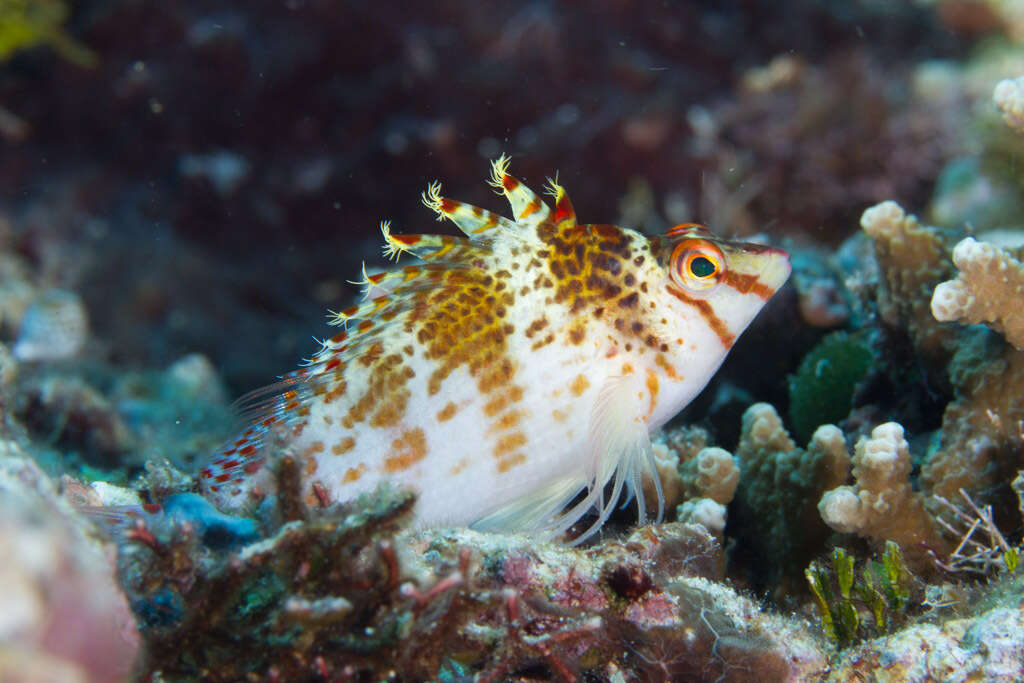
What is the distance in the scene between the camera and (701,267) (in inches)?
120

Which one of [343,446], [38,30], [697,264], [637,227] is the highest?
[38,30]

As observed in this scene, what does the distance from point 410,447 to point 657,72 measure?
205 inches

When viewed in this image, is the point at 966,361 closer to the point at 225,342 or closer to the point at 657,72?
the point at 657,72

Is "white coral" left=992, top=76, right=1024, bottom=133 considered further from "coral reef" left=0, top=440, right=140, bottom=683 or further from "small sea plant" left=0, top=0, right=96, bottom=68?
"small sea plant" left=0, top=0, right=96, bottom=68

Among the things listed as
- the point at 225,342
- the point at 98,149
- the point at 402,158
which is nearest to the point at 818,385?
the point at 402,158

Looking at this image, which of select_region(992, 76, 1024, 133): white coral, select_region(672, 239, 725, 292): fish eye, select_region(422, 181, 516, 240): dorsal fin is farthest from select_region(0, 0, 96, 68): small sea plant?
select_region(992, 76, 1024, 133): white coral

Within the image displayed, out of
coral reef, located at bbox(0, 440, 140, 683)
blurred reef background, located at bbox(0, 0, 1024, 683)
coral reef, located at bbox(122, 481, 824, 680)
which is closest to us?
coral reef, located at bbox(0, 440, 140, 683)

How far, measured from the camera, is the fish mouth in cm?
312

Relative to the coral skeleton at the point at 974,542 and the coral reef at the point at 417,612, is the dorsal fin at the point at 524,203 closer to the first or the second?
the coral reef at the point at 417,612

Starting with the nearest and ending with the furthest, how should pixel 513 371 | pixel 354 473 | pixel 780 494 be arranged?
pixel 354 473
pixel 513 371
pixel 780 494

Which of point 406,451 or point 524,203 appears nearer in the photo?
point 406,451

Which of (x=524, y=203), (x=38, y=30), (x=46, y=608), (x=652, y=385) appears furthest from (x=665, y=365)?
(x=38, y=30)

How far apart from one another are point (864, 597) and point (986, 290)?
1449 millimetres

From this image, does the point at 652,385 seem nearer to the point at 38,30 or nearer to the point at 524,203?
the point at 524,203
